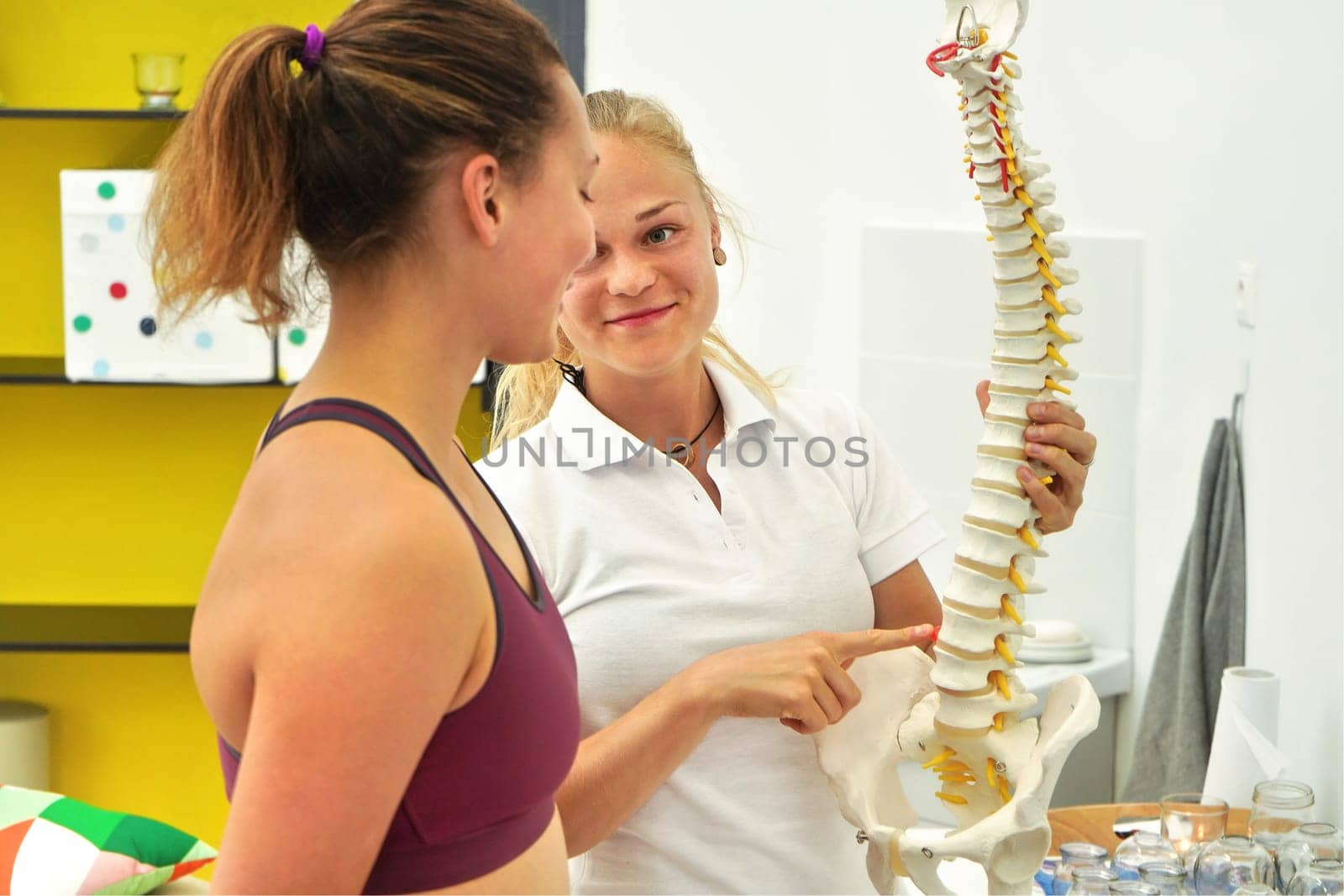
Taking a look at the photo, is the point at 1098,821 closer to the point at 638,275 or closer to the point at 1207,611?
the point at 1207,611

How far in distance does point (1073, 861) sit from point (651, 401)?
24.7 inches

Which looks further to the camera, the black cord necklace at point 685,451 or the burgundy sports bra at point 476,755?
the black cord necklace at point 685,451

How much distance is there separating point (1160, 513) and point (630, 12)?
1503 mm

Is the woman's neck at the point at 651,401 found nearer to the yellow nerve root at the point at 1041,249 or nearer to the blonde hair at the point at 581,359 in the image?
the blonde hair at the point at 581,359

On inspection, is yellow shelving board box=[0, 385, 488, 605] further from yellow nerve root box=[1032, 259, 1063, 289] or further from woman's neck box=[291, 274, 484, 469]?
woman's neck box=[291, 274, 484, 469]

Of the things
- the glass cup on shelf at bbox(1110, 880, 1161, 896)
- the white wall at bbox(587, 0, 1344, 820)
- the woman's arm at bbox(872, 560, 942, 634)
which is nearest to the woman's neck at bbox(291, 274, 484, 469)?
the woman's arm at bbox(872, 560, 942, 634)

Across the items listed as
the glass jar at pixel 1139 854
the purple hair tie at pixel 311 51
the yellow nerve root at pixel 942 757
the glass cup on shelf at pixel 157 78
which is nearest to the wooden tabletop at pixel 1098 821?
the glass jar at pixel 1139 854

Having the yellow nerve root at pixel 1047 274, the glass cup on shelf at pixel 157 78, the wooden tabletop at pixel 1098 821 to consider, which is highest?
the glass cup on shelf at pixel 157 78

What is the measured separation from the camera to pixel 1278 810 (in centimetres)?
151

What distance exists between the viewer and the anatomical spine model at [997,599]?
41.6 inches

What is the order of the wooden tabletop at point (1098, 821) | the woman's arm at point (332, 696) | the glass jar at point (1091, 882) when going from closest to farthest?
1. the woman's arm at point (332, 696)
2. the glass jar at point (1091, 882)
3. the wooden tabletop at point (1098, 821)

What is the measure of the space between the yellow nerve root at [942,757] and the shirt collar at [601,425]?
36 centimetres

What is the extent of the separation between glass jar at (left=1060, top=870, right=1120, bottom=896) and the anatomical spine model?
0.24 metres

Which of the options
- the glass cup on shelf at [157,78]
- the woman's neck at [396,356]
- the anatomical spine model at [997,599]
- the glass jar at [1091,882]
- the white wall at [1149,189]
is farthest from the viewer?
the glass cup on shelf at [157,78]
